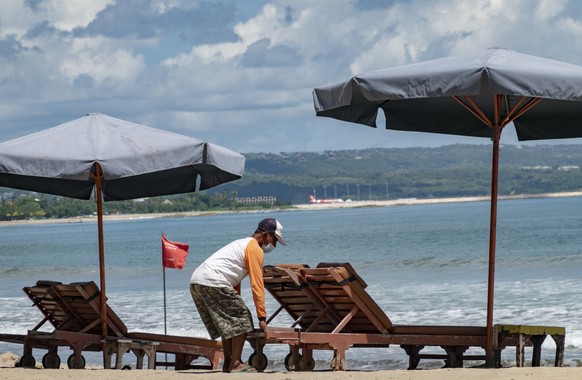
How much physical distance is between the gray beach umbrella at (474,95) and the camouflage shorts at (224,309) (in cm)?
151

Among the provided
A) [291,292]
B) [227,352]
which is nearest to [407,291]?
[291,292]

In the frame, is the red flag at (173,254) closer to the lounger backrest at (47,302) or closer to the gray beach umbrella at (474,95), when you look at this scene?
the lounger backrest at (47,302)

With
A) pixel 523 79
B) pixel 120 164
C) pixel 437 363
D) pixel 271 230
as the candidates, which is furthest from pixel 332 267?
pixel 437 363

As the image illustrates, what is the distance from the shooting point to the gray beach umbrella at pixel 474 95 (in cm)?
749

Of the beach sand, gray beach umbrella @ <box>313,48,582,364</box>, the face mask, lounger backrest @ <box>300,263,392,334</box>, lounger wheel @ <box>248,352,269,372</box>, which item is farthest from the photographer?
lounger wheel @ <box>248,352,269,372</box>

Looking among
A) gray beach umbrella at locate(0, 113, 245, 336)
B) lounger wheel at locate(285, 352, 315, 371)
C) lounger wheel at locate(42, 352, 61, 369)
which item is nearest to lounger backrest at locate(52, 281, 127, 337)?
gray beach umbrella at locate(0, 113, 245, 336)

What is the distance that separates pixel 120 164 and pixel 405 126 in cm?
244

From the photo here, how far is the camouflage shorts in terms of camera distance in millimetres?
8359

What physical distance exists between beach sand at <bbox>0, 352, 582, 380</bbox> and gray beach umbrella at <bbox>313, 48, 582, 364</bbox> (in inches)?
19.3

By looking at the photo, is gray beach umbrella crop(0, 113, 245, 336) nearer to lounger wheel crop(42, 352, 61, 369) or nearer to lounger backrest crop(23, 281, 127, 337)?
lounger backrest crop(23, 281, 127, 337)

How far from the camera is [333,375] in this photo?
8516 millimetres

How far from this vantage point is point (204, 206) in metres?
182

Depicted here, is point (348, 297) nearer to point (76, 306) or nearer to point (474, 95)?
point (474, 95)

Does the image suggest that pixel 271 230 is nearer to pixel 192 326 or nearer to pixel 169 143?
pixel 169 143
